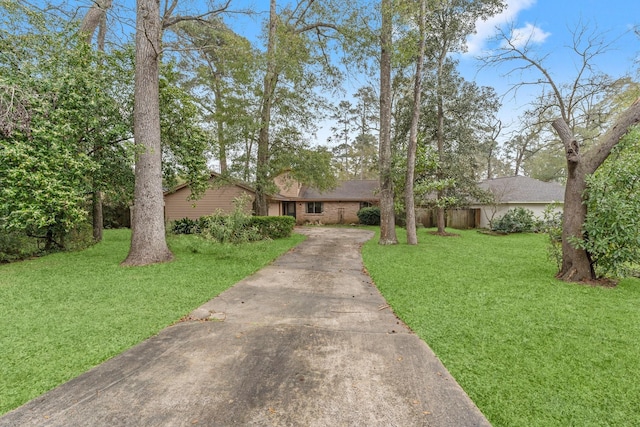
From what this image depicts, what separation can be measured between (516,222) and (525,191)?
12.8ft

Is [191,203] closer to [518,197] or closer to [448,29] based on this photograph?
[448,29]

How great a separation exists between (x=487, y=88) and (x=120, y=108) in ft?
52.5

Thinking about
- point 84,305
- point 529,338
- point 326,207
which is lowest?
point 529,338

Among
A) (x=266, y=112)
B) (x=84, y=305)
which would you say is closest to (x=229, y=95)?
(x=266, y=112)

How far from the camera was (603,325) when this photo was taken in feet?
12.4

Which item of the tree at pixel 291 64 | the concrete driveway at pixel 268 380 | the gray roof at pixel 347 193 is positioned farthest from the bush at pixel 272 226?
the gray roof at pixel 347 193

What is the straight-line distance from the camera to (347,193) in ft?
78.7

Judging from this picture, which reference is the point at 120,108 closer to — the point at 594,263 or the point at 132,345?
the point at 132,345

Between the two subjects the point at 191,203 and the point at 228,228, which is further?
the point at 191,203

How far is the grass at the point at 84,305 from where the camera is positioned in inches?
107

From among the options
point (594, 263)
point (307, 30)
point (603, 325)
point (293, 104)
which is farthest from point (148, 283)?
point (307, 30)

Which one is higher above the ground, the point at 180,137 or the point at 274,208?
the point at 180,137

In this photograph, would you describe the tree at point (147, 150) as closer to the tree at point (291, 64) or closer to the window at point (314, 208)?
the tree at point (291, 64)

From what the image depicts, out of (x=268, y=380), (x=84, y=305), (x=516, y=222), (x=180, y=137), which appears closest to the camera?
(x=268, y=380)
